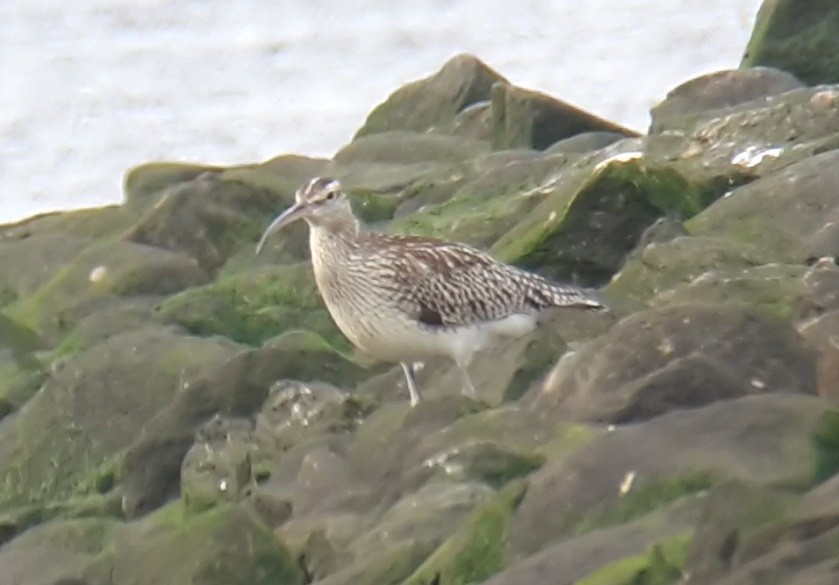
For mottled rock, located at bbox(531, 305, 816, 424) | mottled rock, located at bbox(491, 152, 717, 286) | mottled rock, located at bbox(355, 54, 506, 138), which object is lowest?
mottled rock, located at bbox(531, 305, 816, 424)

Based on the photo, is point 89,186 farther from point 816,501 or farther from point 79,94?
point 816,501

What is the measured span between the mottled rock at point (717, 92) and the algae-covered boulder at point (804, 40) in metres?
0.30

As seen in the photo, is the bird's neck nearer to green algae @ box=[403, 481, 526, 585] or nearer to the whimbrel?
the whimbrel

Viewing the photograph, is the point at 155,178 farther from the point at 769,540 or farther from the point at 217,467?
the point at 769,540

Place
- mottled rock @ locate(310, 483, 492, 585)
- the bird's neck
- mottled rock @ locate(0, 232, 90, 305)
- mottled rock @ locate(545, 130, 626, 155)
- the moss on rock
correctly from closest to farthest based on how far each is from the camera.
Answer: mottled rock @ locate(310, 483, 492, 585) → the bird's neck → the moss on rock → mottled rock @ locate(545, 130, 626, 155) → mottled rock @ locate(0, 232, 90, 305)

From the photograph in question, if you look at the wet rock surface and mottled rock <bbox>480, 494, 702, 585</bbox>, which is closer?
mottled rock <bbox>480, 494, 702, 585</bbox>

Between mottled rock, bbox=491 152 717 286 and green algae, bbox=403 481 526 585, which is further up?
mottled rock, bbox=491 152 717 286

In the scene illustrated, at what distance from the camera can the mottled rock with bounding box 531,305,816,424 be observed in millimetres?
7844

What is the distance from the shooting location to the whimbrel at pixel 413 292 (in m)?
9.99

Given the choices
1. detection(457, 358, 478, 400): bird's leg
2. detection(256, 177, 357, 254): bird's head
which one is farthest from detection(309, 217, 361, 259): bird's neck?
detection(457, 358, 478, 400): bird's leg

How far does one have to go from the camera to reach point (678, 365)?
25.9 feet

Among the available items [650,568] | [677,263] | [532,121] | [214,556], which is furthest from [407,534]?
[532,121]

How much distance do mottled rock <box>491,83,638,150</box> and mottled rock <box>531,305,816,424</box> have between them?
23.2 feet

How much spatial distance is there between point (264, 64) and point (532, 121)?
502 inches
